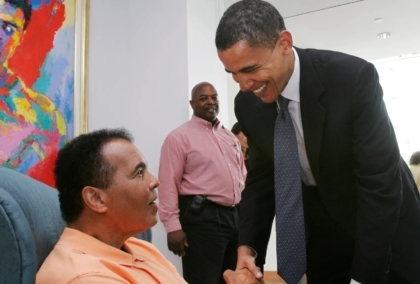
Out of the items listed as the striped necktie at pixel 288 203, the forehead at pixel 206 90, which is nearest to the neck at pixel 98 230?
the striped necktie at pixel 288 203

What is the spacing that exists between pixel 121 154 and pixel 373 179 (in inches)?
26.9

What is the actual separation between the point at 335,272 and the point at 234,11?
849mm

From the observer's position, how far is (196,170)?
2.68m

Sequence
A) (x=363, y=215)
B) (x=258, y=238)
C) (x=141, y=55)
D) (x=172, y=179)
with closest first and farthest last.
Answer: (x=363, y=215) < (x=258, y=238) < (x=172, y=179) < (x=141, y=55)

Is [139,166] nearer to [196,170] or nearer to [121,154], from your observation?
[121,154]

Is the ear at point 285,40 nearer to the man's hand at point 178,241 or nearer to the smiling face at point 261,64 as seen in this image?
the smiling face at point 261,64

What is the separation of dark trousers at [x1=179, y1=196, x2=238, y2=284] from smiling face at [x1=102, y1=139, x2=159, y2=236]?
130 cm

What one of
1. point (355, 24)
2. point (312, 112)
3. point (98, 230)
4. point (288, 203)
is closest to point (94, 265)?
point (98, 230)

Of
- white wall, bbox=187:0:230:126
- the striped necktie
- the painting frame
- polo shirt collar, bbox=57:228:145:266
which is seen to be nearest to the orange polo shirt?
polo shirt collar, bbox=57:228:145:266

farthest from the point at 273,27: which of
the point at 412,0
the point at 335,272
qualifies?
the point at 412,0

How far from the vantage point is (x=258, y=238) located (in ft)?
4.34

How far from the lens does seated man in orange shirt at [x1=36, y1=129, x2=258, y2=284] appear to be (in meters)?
1.08

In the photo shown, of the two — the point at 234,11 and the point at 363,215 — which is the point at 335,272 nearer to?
the point at 363,215

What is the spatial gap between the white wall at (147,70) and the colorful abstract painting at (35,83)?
0.46 metres
